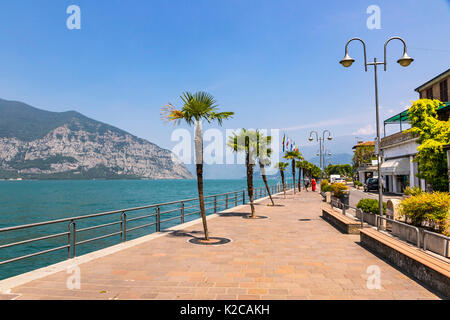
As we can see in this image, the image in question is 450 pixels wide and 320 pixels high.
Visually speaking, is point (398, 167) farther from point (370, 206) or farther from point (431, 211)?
point (431, 211)

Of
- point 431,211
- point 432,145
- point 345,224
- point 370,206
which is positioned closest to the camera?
point 431,211

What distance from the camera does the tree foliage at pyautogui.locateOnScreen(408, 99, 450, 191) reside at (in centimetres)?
2430

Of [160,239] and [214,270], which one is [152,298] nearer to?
[214,270]

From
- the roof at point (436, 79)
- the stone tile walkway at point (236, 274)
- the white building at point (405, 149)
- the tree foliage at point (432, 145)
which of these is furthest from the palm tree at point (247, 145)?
the roof at point (436, 79)

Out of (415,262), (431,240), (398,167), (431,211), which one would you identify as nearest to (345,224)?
(431,211)

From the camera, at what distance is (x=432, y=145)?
79.5 ft

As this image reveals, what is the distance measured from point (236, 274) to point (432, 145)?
23721 millimetres

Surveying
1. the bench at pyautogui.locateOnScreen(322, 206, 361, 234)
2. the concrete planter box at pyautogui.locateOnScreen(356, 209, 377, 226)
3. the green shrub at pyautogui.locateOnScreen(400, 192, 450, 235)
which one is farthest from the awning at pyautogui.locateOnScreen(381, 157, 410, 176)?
the green shrub at pyautogui.locateOnScreen(400, 192, 450, 235)

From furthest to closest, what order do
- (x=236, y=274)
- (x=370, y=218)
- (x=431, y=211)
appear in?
1. (x=370, y=218)
2. (x=431, y=211)
3. (x=236, y=274)

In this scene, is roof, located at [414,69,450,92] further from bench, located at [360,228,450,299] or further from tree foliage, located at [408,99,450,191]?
bench, located at [360,228,450,299]

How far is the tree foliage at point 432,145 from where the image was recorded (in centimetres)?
2430

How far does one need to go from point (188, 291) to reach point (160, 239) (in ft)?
17.1
